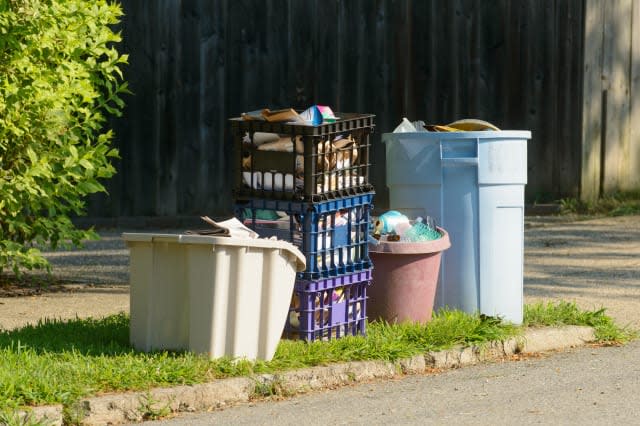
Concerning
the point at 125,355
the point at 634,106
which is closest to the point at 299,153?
the point at 125,355

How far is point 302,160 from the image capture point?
6.70m

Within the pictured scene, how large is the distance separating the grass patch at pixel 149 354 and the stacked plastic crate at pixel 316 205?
181mm

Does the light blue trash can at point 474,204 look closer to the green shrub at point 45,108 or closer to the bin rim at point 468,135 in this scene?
the bin rim at point 468,135

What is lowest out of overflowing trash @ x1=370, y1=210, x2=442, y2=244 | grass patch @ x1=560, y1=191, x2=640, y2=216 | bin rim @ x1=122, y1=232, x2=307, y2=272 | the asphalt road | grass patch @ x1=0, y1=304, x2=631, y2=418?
the asphalt road

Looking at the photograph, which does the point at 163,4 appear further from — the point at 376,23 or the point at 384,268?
the point at 384,268

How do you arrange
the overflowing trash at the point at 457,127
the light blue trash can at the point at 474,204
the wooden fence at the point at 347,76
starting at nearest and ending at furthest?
1. the light blue trash can at the point at 474,204
2. the overflowing trash at the point at 457,127
3. the wooden fence at the point at 347,76

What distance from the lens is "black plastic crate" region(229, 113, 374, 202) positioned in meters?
6.61

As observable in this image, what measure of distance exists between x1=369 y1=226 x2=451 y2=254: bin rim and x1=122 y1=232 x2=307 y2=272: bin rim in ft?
2.71

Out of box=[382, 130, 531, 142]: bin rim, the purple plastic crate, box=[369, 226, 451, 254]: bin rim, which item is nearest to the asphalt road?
the purple plastic crate

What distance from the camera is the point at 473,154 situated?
24.0ft

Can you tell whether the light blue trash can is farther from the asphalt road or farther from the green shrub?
the green shrub

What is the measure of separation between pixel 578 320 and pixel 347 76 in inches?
227

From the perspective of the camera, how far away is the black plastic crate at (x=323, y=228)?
21.9ft

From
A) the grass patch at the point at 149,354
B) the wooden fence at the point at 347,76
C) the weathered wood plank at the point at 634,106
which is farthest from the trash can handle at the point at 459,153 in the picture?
the weathered wood plank at the point at 634,106
